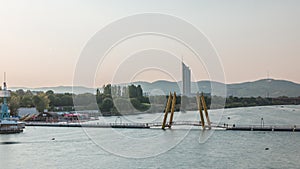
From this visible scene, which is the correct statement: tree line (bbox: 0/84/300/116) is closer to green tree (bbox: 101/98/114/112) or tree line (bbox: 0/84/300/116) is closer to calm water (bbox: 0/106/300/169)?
green tree (bbox: 101/98/114/112)

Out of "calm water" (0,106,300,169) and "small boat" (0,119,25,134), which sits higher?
"small boat" (0,119,25,134)

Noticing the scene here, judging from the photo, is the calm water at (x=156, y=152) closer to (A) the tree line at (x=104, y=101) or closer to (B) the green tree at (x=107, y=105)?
(A) the tree line at (x=104, y=101)

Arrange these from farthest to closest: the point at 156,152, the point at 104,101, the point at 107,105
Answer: the point at 107,105, the point at 104,101, the point at 156,152

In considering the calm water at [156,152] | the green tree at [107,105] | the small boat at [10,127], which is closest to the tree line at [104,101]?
the green tree at [107,105]

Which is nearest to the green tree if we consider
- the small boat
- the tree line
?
the tree line

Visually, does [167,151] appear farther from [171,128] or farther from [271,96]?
[271,96]

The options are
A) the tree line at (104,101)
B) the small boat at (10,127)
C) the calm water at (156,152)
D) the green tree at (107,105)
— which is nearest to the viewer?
the calm water at (156,152)

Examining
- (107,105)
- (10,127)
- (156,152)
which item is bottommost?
(156,152)

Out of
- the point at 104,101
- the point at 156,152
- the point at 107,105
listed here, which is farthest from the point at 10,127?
the point at 107,105

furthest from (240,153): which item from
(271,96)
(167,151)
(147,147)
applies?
(271,96)

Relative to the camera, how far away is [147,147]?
1889 cm

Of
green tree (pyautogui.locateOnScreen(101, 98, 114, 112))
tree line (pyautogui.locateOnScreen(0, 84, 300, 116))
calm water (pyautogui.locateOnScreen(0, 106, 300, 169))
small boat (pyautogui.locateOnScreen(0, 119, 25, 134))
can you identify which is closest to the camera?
calm water (pyautogui.locateOnScreen(0, 106, 300, 169))

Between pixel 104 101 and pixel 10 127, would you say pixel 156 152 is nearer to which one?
pixel 10 127

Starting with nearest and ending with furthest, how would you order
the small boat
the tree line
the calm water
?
the calm water
the small boat
the tree line
